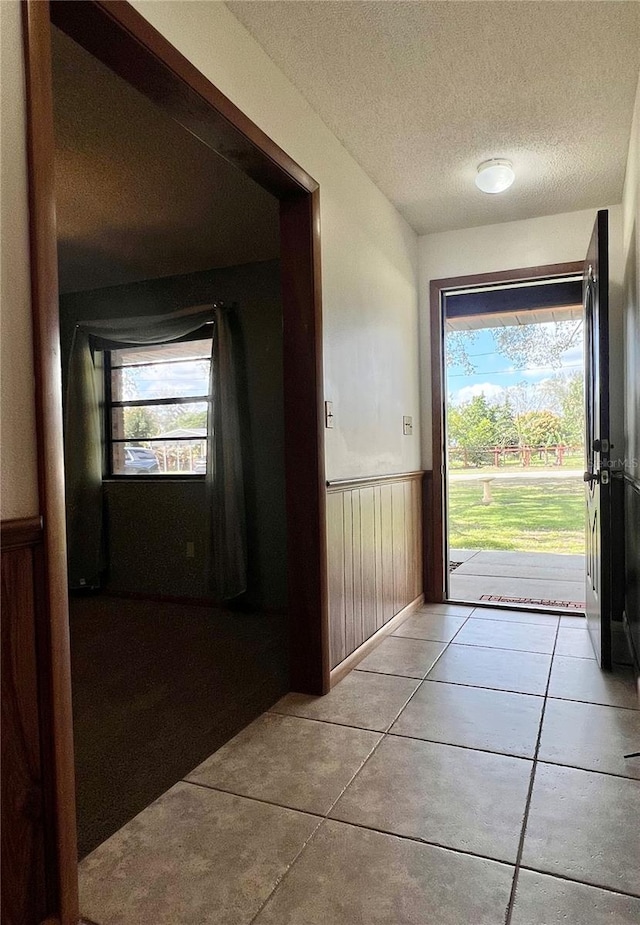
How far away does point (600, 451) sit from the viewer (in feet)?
8.76

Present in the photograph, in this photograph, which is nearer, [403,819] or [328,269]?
[403,819]

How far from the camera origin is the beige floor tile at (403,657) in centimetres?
271

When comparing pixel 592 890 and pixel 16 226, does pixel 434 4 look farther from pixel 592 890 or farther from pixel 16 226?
pixel 592 890

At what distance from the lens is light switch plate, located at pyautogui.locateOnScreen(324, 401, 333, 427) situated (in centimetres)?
253

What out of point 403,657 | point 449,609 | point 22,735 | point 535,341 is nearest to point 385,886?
point 22,735

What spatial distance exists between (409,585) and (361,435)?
119 cm

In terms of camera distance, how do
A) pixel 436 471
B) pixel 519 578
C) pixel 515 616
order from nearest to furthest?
pixel 515 616 < pixel 436 471 < pixel 519 578

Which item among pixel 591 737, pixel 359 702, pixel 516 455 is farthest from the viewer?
pixel 516 455

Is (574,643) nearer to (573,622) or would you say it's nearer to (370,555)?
(573,622)

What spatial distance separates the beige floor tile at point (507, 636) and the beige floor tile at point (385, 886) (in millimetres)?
1663

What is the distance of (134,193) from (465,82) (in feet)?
5.42

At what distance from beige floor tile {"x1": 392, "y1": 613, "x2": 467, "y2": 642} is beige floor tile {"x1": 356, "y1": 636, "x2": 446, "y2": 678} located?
0.09 m

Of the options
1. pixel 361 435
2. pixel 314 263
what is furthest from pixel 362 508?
pixel 314 263

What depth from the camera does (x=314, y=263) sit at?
2.42 metres
